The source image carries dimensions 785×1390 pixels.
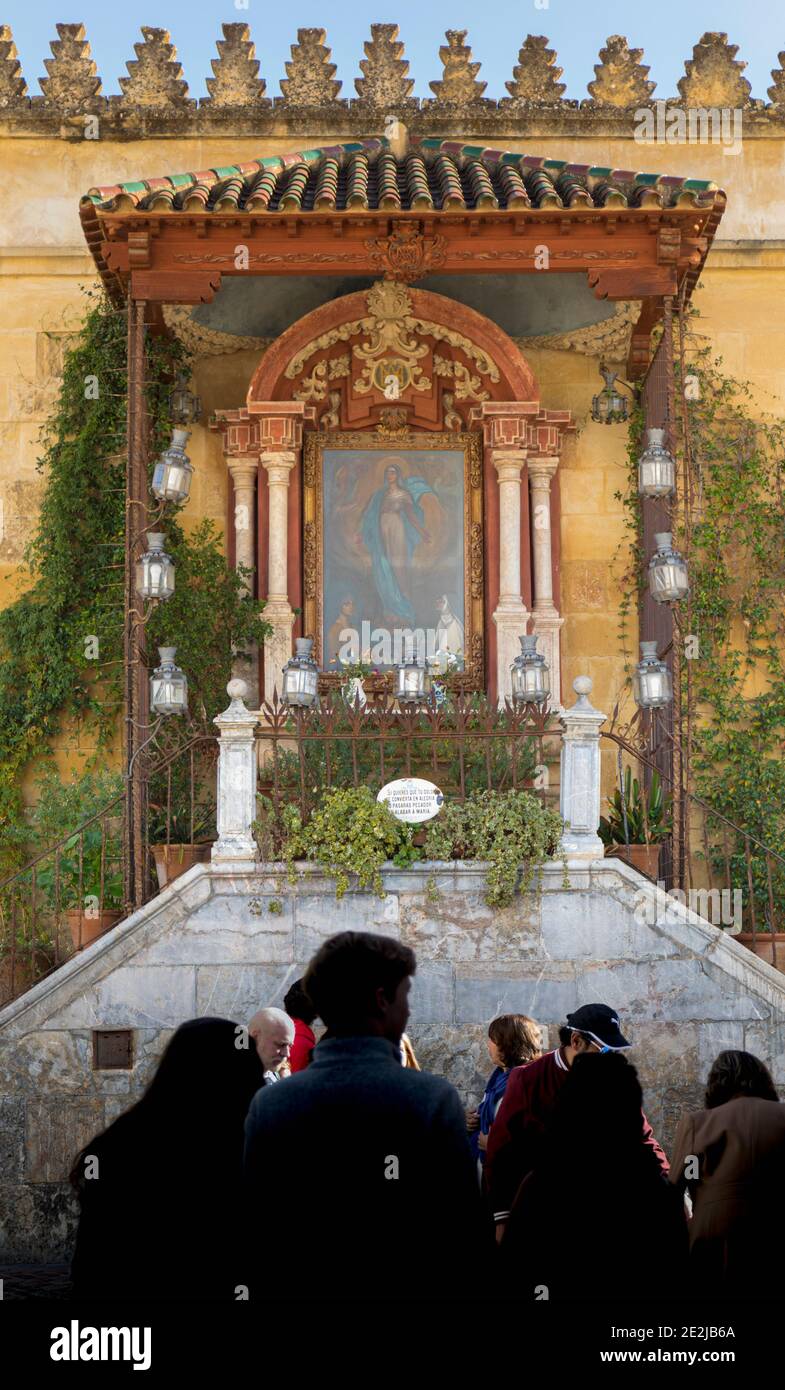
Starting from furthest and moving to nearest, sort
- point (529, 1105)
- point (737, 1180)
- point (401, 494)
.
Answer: point (401, 494), point (529, 1105), point (737, 1180)

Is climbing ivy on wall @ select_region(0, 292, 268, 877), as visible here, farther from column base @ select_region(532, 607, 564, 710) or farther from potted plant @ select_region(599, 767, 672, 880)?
potted plant @ select_region(599, 767, 672, 880)

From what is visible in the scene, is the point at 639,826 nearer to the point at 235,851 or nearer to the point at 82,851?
the point at 235,851

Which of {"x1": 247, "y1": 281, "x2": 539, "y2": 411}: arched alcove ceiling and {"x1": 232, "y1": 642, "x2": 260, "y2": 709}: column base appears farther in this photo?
{"x1": 247, "y1": 281, "x2": 539, "y2": 411}: arched alcove ceiling

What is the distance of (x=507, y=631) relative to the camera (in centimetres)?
1319

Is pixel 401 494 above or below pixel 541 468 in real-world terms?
below

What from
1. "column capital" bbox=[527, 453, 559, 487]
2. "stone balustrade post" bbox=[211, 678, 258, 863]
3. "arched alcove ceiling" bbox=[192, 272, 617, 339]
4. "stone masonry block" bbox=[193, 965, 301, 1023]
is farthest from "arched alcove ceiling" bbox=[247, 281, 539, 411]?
"stone masonry block" bbox=[193, 965, 301, 1023]

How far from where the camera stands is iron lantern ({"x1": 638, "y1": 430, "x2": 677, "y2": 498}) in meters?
12.1

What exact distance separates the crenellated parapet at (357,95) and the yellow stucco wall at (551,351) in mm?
156

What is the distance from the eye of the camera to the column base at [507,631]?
42.8 feet

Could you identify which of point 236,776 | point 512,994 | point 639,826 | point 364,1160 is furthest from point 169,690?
point 364,1160

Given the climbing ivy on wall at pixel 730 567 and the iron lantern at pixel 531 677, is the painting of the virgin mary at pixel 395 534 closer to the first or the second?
the climbing ivy on wall at pixel 730 567

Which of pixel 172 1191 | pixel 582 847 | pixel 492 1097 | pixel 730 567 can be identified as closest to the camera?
pixel 172 1191

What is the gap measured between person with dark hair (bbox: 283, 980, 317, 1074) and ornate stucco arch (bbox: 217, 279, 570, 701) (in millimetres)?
5471

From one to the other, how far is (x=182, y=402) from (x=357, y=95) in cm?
363
